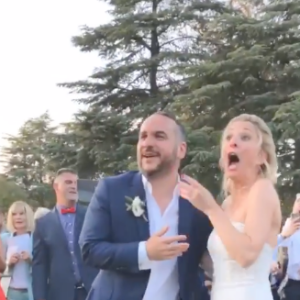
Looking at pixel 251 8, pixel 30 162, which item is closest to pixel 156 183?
pixel 251 8

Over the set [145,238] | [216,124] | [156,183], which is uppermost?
[216,124]

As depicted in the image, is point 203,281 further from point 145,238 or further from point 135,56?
point 135,56

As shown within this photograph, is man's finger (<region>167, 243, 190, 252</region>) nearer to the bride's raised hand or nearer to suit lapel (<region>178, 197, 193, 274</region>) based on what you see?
the bride's raised hand

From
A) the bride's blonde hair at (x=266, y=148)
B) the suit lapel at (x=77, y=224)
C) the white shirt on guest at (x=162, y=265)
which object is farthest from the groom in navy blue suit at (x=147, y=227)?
the suit lapel at (x=77, y=224)

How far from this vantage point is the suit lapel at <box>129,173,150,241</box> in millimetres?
3396

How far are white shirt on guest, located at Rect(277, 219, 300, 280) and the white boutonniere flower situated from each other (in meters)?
4.99

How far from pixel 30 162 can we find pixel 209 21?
1492cm

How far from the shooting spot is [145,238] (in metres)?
3.38

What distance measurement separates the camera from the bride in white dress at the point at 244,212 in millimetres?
3246

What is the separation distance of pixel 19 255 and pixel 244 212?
4.58 m

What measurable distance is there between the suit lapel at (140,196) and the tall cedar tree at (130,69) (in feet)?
64.5

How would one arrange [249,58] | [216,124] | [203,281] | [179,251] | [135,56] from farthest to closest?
[135,56], [216,124], [249,58], [203,281], [179,251]

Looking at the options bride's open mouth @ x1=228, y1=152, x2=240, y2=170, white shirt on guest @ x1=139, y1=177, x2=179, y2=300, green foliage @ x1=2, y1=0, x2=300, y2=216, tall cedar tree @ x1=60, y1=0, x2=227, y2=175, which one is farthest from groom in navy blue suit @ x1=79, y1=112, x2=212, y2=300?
tall cedar tree @ x1=60, y1=0, x2=227, y2=175

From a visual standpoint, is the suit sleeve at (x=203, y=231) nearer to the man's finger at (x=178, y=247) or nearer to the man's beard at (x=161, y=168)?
the man's beard at (x=161, y=168)
